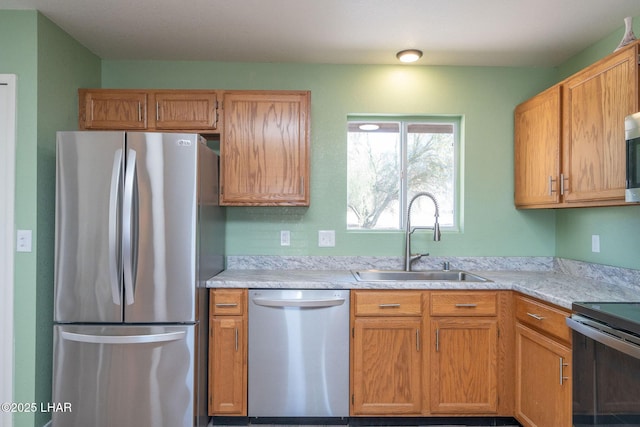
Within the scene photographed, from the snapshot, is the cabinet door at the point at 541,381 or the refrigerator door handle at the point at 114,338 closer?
the cabinet door at the point at 541,381

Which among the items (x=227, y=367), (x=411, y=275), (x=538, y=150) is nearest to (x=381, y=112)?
(x=538, y=150)

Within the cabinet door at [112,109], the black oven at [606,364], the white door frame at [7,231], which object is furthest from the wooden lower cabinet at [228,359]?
the black oven at [606,364]

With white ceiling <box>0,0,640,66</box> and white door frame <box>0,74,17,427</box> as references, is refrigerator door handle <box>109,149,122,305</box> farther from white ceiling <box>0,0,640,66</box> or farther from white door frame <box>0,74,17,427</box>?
white ceiling <box>0,0,640,66</box>

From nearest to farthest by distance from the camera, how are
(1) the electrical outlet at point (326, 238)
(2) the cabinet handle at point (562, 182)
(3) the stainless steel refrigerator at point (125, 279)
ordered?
1. (3) the stainless steel refrigerator at point (125, 279)
2. (2) the cabinet handle at point (562, 182)
3. (1) the electrical outlet at point (326, 238)

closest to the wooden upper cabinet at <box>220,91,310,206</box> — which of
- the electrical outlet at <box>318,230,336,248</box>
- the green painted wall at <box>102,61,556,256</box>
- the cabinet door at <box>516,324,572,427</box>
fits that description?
the green painted wall at <box>102,61,556,256</box>

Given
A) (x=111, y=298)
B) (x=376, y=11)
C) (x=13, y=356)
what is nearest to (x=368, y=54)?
(x=376, y=11)

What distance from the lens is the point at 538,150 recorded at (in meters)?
2.48

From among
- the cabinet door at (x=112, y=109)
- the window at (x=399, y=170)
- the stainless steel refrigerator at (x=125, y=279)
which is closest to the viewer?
the stainless steel refrigerator at (x=125, y=279)

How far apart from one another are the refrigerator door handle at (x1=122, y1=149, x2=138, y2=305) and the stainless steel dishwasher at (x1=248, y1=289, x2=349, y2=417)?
67 cm

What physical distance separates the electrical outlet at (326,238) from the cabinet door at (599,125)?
154 cm

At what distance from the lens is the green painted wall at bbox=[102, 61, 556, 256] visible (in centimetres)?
283

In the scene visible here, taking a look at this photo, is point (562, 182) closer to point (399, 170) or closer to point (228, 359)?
point (399, 170)

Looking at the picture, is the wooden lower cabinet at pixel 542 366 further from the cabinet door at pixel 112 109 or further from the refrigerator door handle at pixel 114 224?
the cabinet door at pixel 112 109

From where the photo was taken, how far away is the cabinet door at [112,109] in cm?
251
